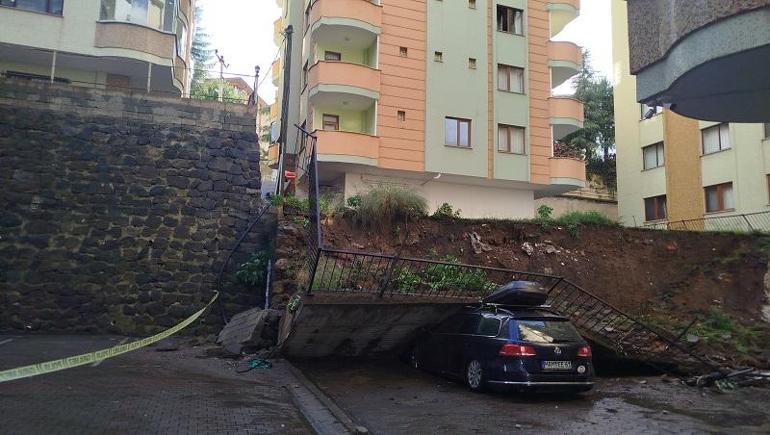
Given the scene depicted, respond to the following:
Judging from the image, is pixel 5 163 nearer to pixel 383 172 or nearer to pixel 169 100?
pixel 169 100

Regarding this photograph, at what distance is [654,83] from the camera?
748 centimetres

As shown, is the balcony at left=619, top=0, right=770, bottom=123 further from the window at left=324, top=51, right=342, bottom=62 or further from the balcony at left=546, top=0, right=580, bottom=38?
the balcony at left=546, top=0, right=580, bottom=38

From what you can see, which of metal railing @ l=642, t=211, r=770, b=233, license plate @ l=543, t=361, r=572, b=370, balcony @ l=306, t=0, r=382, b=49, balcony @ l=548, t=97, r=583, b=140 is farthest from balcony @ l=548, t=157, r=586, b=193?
license plate @ l=543, t=361, r=572, b=370

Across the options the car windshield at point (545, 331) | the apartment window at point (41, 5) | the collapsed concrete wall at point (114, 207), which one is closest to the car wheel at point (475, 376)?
the car windshield at point (545, 331)

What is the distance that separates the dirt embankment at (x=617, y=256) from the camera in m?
15.6

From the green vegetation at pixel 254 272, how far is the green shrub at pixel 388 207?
2763 millimetres

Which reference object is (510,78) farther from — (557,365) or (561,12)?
(557,365)

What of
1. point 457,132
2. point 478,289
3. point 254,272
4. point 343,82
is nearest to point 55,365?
point 254,272

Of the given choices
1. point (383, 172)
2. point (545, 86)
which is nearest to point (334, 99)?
point (383, 172)

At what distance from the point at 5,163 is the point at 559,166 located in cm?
2023

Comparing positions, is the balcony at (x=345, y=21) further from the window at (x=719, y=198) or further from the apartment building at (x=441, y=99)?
the window at (x=719, y=198)

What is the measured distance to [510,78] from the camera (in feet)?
83.1

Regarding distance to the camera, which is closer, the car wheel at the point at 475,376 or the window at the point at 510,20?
the car wheel at the point at 475,376

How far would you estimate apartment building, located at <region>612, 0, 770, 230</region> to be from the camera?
2330 cm
